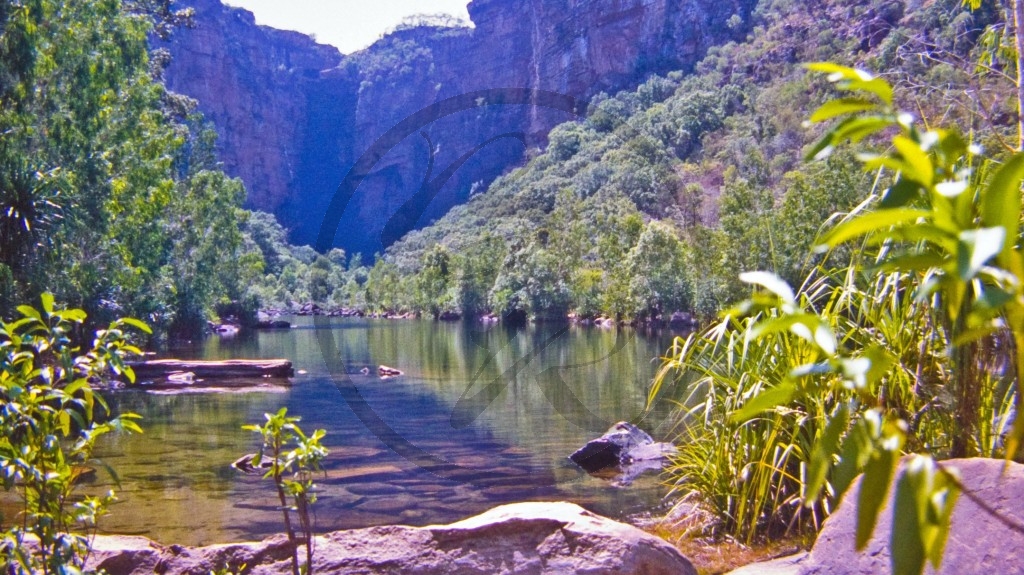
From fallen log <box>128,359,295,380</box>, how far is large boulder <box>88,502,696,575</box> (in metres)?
14.4

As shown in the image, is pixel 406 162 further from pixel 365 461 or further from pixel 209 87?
pixel 365 461

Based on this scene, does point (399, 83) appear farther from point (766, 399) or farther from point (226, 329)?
point (766, 399)

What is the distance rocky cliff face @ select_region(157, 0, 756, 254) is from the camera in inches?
3649

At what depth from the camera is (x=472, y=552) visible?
4.11 metres

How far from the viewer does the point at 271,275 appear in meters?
78.7

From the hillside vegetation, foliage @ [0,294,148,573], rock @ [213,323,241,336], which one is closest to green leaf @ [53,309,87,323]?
foliage @ [0,294,148,573]

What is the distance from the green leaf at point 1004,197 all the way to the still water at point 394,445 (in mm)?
7023

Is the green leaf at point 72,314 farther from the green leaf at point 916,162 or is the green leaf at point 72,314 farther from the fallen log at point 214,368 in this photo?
the fallen log at point 214,368

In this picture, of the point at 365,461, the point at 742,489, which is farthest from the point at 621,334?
the point at 742,489

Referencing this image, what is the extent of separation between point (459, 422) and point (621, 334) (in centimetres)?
2332

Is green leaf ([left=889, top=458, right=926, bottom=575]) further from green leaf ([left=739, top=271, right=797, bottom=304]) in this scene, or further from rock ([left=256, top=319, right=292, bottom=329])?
rock ([left=256, top=319, right=292, bottom=329])

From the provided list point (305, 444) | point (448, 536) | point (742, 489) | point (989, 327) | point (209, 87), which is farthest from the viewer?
point (209, 87)

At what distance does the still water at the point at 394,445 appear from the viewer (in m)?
7.71

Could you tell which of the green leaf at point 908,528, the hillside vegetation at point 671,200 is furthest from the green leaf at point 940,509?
the hillside vegetation at point 671,200
